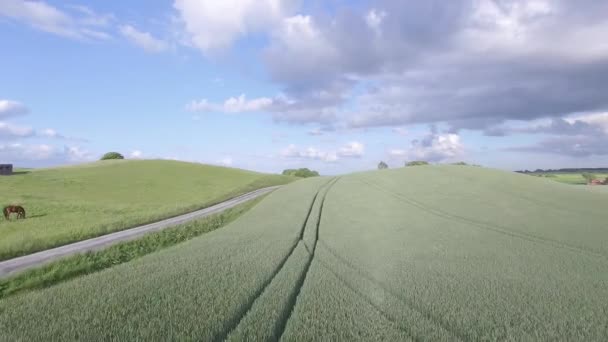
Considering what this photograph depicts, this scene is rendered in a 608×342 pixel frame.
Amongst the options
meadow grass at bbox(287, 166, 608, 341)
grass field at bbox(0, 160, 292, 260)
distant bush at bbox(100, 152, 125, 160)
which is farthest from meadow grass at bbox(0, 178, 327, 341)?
distant bush at bbox(100, 152, 125, 160)

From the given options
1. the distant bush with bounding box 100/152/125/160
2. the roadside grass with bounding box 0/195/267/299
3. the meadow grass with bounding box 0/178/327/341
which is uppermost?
the distant bush with bounding box 100/152/125/160

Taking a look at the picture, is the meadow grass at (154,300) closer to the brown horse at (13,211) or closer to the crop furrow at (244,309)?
the crop furrow at (244,309)

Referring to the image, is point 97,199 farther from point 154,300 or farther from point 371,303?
point 371,303

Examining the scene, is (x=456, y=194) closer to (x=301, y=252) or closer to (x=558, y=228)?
(x=558, y=228)

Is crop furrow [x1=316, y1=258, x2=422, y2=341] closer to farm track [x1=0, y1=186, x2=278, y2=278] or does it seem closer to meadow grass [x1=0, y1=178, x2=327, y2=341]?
meadow grass [x1=0, y1=178, x2=327, y2=341]

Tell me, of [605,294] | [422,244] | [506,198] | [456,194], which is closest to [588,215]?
[506,198]

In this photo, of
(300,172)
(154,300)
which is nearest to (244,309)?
(154,300)
